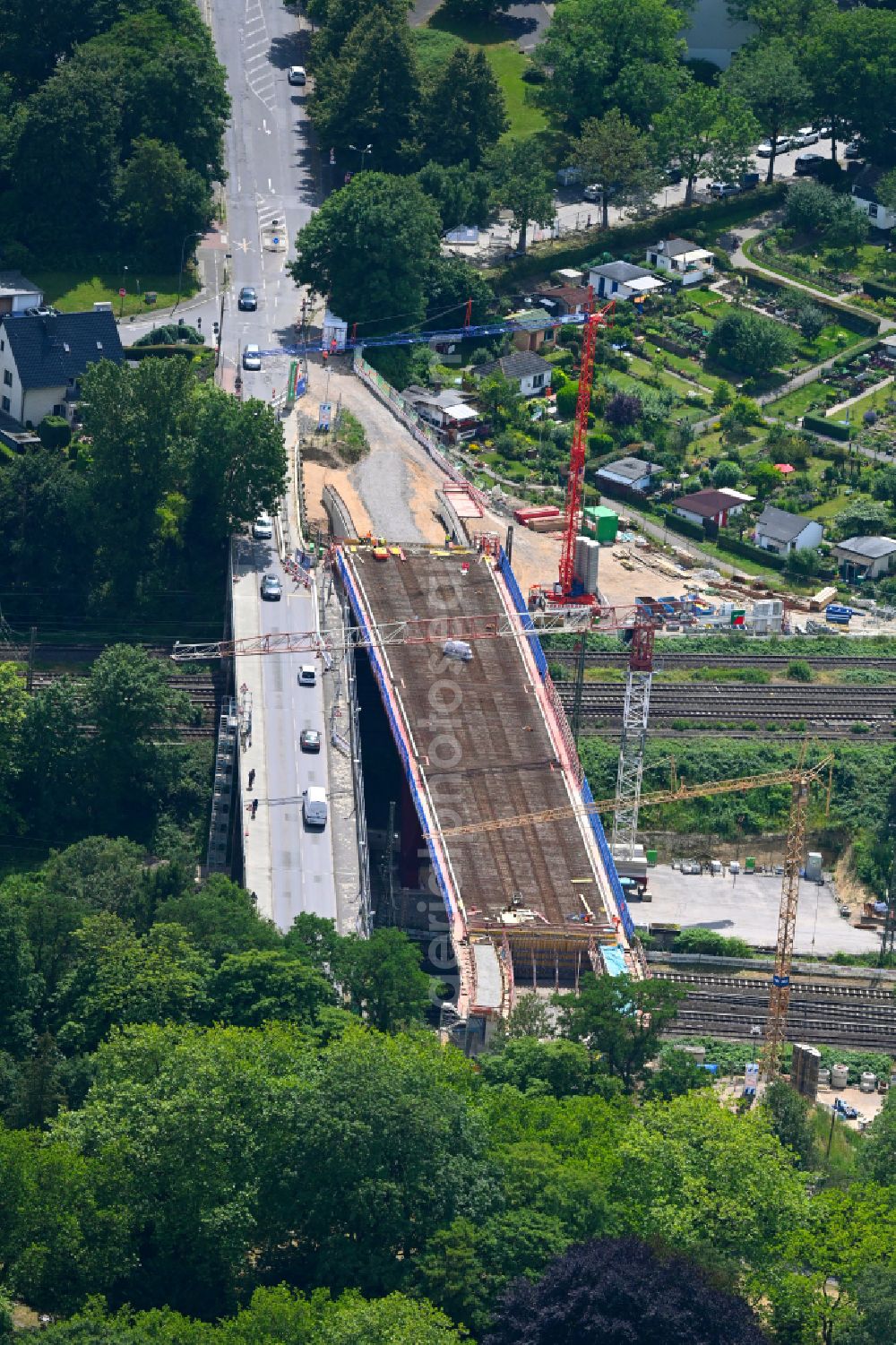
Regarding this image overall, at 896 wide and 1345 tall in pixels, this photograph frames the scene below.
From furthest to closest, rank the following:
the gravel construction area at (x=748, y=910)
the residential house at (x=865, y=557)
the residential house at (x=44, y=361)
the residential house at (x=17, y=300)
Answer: the residential house at (x=865, y=557)
the residential house at (x=17, y=300)
the residential house at (x=44, y=361)
the gravel construction area at (x=748, y=910)

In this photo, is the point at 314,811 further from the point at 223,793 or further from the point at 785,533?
the point at 785,533

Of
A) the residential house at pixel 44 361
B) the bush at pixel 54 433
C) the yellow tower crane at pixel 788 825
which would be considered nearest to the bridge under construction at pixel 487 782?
the yellow tower crane at pixel 788 825

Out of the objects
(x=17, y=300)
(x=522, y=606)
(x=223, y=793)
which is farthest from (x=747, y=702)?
(x=17, y=300)

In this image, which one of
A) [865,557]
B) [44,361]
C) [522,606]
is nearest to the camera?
[522,606]

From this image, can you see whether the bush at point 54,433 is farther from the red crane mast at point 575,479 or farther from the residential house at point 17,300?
the red crane mast at point 575,479

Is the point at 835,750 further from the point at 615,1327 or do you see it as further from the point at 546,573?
the point at 615,1327

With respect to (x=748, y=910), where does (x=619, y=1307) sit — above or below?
above
